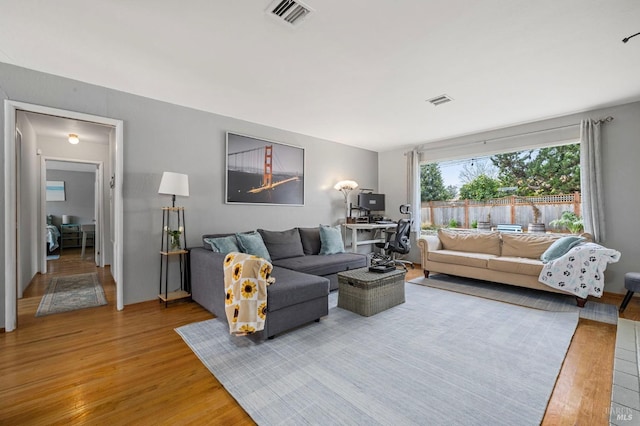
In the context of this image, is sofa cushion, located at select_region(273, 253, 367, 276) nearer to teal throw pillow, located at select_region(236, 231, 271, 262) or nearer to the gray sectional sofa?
the gray sectional sofa

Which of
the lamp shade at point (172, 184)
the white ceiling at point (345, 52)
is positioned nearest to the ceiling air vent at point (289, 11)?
the white ceiling at point (345, 52)

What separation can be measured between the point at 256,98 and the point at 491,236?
4.17 m

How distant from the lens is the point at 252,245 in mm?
3656

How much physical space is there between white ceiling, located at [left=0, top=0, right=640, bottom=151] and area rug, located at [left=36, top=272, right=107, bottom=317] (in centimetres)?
259

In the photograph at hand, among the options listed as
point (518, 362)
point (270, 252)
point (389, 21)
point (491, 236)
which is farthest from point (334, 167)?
point (518, 362)

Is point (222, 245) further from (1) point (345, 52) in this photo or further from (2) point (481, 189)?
(2) point (481, 189)

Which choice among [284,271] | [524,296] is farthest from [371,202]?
[284,271]

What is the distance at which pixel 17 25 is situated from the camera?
2148 mm

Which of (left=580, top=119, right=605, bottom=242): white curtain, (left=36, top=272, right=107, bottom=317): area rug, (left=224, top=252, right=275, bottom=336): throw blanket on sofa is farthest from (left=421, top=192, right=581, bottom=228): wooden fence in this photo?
(left=36, top=272, right=107, bottom=317): area rug

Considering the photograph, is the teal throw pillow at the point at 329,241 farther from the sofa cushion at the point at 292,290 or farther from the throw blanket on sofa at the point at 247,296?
the throw blanket on sofa at the point at 247,296

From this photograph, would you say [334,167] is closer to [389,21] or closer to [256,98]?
[256,98]

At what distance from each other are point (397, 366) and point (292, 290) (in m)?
1.04

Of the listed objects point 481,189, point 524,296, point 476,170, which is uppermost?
point 476,170

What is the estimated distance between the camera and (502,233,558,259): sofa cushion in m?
3.99
